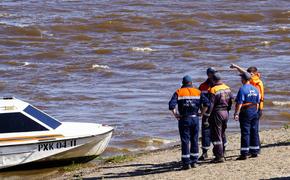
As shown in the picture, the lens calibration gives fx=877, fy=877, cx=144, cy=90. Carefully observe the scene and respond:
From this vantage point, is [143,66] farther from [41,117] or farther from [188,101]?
[188,101]

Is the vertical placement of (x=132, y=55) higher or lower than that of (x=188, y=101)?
lower

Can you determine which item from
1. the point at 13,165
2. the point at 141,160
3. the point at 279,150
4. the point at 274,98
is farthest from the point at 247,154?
the point at 274,98

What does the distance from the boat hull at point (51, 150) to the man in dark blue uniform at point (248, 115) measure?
384 centimetres

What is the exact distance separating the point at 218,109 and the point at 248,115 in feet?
1.98

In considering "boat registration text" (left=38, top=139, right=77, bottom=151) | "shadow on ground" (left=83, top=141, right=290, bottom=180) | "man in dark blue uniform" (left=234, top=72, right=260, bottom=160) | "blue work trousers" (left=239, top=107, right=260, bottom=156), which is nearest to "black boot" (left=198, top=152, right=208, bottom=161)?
"shadow on ground" (left=83, top=141, right=290, bottom=180)

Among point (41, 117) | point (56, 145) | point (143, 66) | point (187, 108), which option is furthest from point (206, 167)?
point (143, 66)

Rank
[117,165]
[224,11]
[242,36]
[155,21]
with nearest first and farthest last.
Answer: [117,165] → [242,36] → [155,21] → [224,11]

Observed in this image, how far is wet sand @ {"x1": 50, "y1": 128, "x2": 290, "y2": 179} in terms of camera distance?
47.3 ft

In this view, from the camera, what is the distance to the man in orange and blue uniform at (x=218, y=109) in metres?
14.7

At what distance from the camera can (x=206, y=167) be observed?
1520cm

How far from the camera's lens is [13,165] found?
17.8 metres

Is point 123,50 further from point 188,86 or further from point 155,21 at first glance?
point 188,86

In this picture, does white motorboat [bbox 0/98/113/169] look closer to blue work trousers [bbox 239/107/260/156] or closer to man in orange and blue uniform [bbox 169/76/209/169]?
man in orange and blue uniform [bbox 169/76/209/169]

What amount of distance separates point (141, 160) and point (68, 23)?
33.1 m
